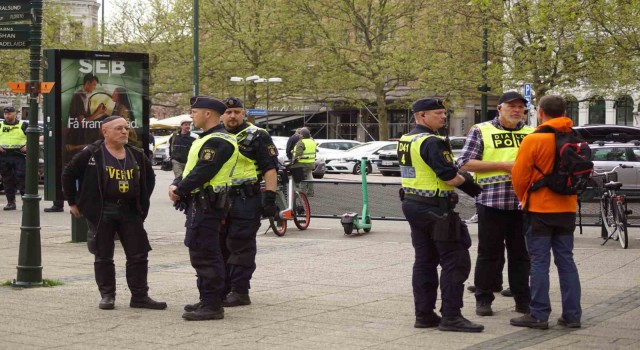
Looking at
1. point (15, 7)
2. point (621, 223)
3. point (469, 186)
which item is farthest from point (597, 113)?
point (469, 186)

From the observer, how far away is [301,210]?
16.9 metres

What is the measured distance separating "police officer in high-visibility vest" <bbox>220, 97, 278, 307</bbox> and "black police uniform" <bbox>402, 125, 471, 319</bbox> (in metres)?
1.45

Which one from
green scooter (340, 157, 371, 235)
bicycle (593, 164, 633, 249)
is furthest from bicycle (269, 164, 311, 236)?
bicycle (593, 164, 633, 249)

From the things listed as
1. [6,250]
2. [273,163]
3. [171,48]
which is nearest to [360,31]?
[171,48]

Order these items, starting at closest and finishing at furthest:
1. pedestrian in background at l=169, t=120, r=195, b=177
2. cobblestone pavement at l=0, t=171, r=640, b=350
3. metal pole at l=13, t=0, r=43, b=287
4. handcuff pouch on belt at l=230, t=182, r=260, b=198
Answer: cobblestone pavement at l=0, t=171, r=640, b=350 < handcuff pouch on belt at l=230, t=182, r=260, b=198 < metal pole at l=13, t=0, r=43, b=287 < pedestrian in background at l=169, t=120, r=195, b=177

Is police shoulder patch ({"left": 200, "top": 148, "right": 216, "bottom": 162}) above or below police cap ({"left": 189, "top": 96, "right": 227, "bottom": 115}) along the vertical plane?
below

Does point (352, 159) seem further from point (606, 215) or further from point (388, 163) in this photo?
point (606, 215)

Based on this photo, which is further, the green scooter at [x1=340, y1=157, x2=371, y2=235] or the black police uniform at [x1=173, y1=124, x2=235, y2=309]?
Answer: the green scooter at [x1=340, y1=157, x2=371, y2=235]

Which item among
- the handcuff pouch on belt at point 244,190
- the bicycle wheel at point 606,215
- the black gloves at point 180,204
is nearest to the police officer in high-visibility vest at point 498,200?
the handcuff pouch on belt at point 244,190

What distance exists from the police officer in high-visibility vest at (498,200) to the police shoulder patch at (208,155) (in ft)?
6.46

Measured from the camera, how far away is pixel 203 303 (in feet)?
28.2

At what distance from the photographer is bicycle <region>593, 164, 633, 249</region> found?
13.8m

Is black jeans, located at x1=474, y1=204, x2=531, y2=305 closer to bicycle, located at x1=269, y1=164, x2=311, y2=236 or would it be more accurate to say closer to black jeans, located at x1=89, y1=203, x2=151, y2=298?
black jeans, located at x1=89, y1=203, x2=151, y2=298

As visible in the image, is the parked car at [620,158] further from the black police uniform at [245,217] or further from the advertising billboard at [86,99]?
the black police uniform at [245,217]
